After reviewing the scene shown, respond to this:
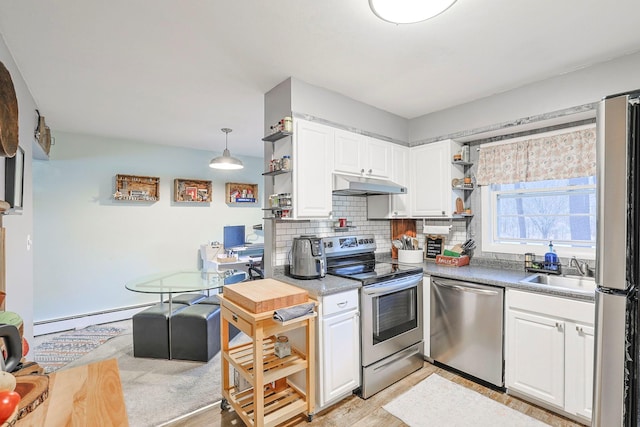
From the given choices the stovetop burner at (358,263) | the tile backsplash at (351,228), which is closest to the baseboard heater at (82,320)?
the tile backsplash at (351,228)

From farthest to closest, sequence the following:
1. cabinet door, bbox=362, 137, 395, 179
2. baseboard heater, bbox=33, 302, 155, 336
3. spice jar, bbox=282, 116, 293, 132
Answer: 1. baseboard heater, bbox=33, 302, 155, 336
2. cabinet door, bbox=362, 137, 395, 179
3. spice jar, bbox=282, 116, 293, 132

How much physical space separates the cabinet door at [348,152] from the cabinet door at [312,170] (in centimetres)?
7

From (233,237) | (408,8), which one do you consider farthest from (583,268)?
(233,237)

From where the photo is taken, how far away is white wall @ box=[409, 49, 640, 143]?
214 centimetres

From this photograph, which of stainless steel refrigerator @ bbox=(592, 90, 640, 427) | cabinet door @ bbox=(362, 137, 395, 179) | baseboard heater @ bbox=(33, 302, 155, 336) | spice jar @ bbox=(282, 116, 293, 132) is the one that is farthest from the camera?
baseboard heater @ bbox=(33, 302, 155, 336)

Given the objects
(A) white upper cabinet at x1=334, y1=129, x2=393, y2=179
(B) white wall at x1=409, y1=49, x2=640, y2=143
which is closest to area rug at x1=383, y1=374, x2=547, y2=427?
(A) white upper cabinet at x1=334, y1=129, x2=393, y2=179

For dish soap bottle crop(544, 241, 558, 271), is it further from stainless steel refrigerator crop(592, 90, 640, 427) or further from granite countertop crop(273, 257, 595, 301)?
stainless steel refrigerator crop(592, 90, 640, 427)

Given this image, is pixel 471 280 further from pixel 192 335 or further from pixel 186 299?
pixel 186 299

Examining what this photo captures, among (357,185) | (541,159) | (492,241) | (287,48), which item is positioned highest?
(287,48)

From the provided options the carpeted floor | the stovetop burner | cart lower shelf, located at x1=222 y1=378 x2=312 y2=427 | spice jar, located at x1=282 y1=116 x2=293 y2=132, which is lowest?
the carpeted floor

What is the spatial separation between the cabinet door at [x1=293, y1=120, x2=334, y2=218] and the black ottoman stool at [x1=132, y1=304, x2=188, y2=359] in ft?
6.21

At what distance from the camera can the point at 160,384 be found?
259cm

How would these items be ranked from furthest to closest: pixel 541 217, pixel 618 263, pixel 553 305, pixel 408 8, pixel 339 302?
pixel 541 217, pixel 339 302, pixel 553 305, pixel 408 8, pixel 618 263

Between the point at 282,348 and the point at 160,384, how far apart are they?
1.28m
